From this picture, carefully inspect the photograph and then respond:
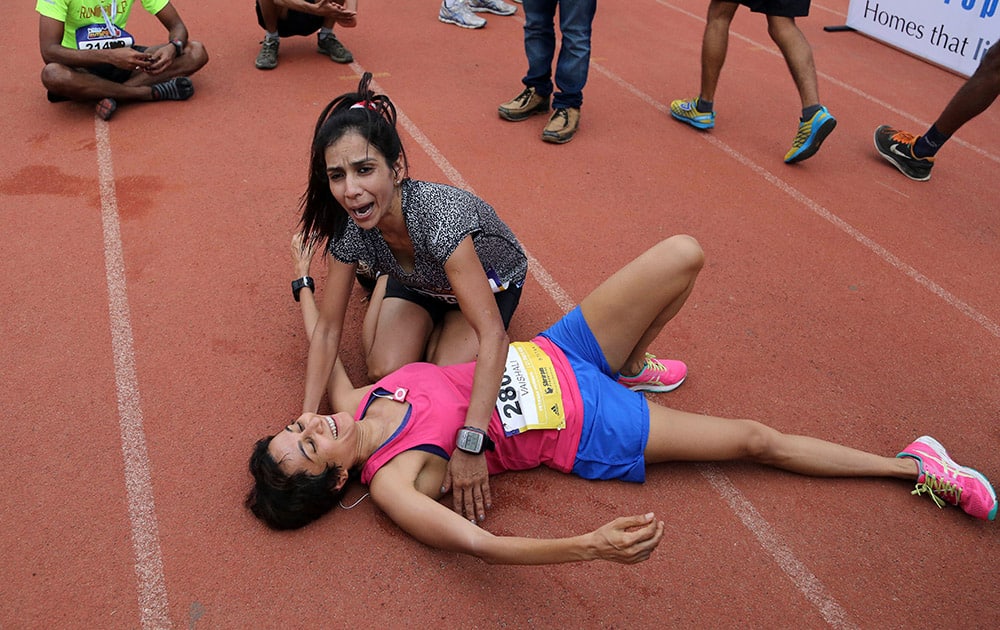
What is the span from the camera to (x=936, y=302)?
3.87m

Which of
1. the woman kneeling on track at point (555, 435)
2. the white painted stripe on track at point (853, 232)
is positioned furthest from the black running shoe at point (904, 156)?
the woman kneeling on track at point (555, 435)

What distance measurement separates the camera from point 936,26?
6.89 metres

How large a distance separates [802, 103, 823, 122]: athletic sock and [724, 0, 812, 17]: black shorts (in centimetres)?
59

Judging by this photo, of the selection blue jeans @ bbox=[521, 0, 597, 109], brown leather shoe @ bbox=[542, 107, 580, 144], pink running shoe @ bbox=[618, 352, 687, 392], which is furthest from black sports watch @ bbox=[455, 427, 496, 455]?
blue jeans @ bbox=[521, 0, 597, 109]

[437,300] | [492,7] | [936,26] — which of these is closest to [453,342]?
[437,300]

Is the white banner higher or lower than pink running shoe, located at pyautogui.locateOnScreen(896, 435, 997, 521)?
higher

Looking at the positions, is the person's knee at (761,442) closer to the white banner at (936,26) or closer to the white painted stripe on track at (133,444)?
the white painted stripe on track at (133,444)

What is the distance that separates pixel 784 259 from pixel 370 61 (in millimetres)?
3917

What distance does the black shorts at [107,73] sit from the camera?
524 centimetres

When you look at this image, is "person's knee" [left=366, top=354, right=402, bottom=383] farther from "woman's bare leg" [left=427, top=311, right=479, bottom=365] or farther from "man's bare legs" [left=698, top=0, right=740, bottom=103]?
"man's bare legs" [left=698, top=0, right=740, bottom=103]

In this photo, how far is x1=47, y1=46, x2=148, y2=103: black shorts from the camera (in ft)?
17.2

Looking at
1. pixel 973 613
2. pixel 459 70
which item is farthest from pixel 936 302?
pixel 459 70

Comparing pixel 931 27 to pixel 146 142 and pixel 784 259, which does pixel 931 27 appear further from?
pixel 146 142

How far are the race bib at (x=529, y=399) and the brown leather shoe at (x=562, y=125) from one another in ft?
9.25
